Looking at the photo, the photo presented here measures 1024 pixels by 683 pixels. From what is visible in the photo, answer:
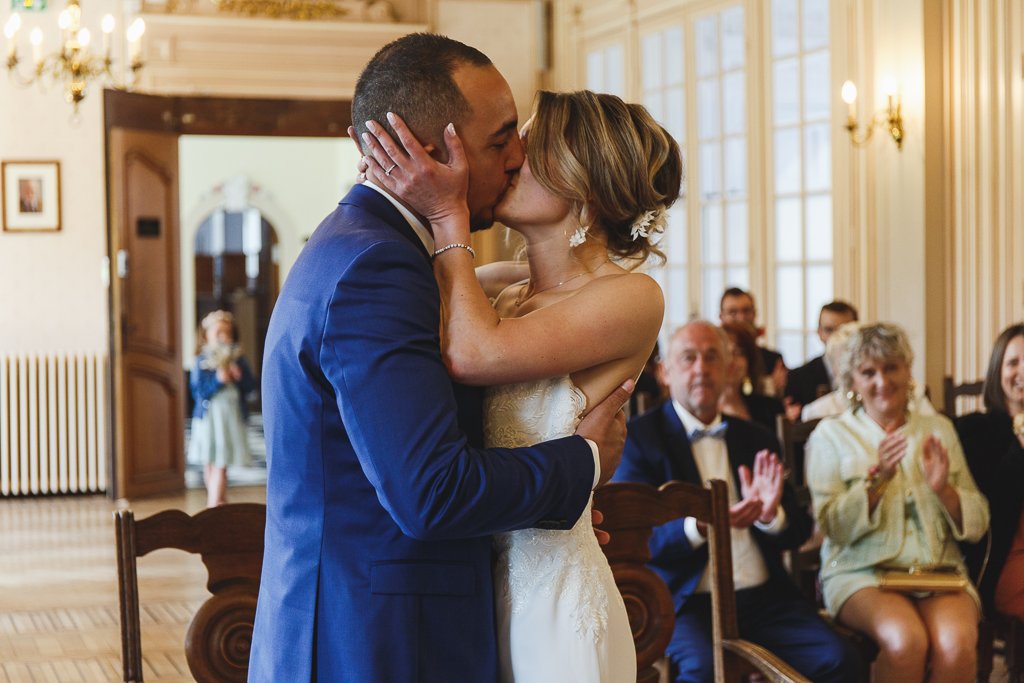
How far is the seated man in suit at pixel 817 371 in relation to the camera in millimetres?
7051

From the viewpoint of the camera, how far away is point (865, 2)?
7.67 meters

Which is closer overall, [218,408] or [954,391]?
[954,391]

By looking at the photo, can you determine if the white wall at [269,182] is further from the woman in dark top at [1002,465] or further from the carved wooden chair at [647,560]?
the carved wooden chair at [647,560]

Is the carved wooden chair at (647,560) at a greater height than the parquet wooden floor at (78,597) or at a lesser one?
greater

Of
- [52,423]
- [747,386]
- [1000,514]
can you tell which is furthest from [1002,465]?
[52,423]

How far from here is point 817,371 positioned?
7.09m

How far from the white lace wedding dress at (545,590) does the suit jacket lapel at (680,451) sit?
2021 millimetres

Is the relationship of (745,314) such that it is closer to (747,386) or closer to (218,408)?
(747,386)

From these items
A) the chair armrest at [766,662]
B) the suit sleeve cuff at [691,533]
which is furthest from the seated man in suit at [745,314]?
the chair armrest at [766,662]

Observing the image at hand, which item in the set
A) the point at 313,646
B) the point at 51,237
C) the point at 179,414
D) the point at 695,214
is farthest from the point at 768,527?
the point at 51,237

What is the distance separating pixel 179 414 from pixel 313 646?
840cm

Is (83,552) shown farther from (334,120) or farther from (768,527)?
(768,527)

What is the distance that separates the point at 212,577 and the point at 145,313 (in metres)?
7.67

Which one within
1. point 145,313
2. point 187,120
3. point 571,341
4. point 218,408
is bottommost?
point 218,408
